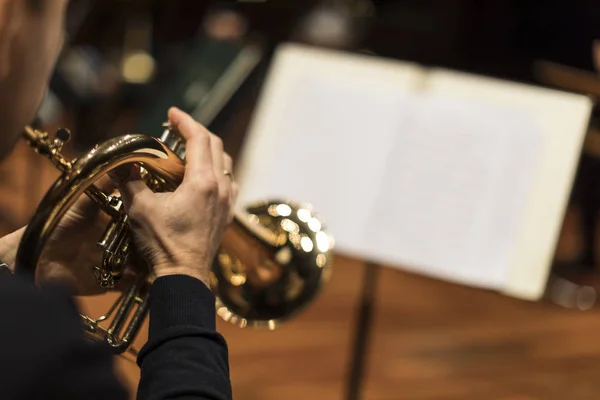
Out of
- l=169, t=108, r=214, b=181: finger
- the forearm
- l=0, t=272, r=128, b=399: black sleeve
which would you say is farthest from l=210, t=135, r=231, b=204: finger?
l=0, t=272, r=128, b=399: black sleeve

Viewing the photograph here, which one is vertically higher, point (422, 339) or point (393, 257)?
point (393, 257)

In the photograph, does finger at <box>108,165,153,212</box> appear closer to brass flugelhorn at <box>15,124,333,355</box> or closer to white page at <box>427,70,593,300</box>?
brass flugelhorn at <box>15,124,333,355</box>

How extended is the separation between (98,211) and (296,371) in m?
1.32

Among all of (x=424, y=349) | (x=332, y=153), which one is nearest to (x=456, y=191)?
(x=332, y=153)

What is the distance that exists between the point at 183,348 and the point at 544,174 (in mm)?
782

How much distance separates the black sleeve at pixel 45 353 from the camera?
0.58 m

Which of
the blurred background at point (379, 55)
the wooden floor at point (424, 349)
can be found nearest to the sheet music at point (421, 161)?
the blurred background at point (379, 55)

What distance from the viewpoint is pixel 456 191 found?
1.40 meters

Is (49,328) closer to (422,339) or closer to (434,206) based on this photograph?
(434,206)

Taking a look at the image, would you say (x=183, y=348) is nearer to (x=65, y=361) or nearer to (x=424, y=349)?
(x=65, y=361)


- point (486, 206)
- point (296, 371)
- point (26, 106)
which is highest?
point (26, 106)

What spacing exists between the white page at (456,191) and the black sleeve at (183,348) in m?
0.62

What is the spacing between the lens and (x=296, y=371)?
7.25ft

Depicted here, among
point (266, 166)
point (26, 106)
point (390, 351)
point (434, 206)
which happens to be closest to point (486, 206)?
point (434, 206)
